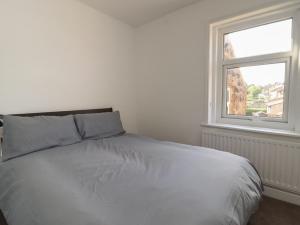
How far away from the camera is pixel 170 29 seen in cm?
254

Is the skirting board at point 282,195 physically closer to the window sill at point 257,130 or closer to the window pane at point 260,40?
the window sill at point 257,130

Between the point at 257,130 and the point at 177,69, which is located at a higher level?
the point at 177,69

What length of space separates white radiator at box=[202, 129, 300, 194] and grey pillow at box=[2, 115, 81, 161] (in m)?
1.84

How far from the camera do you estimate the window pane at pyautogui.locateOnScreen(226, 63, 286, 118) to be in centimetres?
193

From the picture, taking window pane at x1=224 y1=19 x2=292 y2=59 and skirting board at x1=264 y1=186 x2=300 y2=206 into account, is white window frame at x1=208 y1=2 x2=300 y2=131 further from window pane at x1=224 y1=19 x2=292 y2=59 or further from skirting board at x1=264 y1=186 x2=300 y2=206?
skirting board at x1=264 y1=186 x2=300 y2=206

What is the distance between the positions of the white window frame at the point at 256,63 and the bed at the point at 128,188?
866mm

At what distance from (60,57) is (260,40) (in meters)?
2.35

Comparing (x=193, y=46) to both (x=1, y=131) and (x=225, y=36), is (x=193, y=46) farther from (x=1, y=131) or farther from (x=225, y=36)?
(x=1, y=131)

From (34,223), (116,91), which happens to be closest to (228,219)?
(34,223)

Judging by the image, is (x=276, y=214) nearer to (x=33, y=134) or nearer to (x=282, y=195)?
(x=282, y=195)

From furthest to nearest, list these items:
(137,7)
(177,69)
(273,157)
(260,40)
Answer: (177,69), (137,7), (260,40), (273,157)

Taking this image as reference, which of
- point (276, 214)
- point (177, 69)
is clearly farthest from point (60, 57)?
point (276, 214)

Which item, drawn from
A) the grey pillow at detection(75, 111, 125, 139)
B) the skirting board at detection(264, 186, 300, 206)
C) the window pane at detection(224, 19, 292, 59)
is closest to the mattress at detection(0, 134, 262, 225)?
the grey pillow at detection(75, 111, 125, 139)

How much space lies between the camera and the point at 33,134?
5.36 feet
